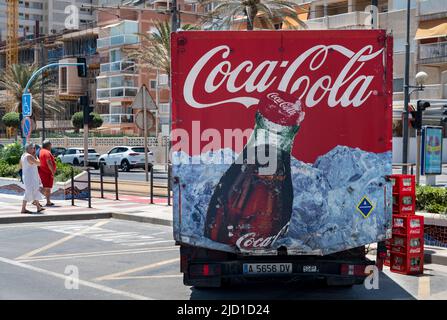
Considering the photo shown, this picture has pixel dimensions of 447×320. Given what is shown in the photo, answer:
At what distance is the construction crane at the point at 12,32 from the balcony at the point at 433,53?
184 ft

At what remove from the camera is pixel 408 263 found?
9.96m

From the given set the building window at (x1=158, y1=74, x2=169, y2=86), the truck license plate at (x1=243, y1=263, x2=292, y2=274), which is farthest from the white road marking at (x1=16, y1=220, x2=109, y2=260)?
the building window at (x1=158, y1=74, x2=169, y2=86)

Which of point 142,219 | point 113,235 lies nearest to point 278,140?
point 113,235

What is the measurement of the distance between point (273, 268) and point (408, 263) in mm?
2841

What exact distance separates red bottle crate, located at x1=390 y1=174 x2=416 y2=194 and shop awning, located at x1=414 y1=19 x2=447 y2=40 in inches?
1532

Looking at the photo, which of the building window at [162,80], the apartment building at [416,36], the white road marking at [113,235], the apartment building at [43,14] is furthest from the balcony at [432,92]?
the apartment building at [43,14]

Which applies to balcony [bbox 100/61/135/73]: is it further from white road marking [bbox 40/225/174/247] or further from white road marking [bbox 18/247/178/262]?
white road marking [bbox 18/247/178/262]

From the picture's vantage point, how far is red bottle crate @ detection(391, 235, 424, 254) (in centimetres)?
991

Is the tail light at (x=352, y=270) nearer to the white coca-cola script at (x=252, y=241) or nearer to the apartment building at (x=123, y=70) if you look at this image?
the white coca-cola script at (x=252, y=241)

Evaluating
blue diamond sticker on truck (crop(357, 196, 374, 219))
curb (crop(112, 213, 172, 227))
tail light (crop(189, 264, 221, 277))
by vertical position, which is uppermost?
blue diamond sticker on truck (crop(357, 196, 374, 219))

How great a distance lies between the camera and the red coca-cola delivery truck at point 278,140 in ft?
25.6
